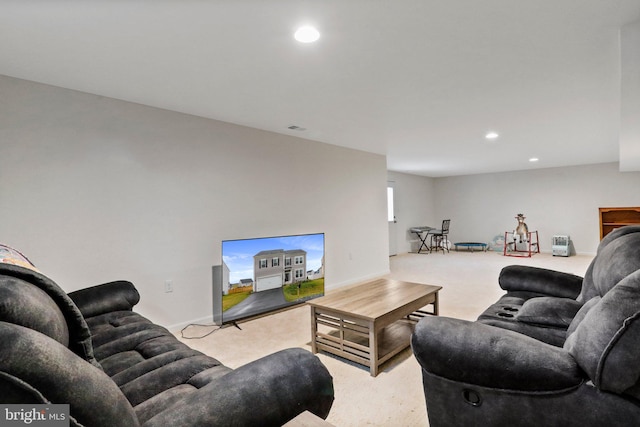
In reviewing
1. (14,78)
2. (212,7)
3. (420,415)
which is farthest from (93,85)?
(420,415)


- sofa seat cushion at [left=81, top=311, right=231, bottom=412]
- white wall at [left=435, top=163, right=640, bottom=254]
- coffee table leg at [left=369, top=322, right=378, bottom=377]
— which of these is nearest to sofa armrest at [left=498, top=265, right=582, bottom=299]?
coffee table leg at [left=369, top=322, right=378, bottom=377]

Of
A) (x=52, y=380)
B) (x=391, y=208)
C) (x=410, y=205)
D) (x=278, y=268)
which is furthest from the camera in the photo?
(x=410, y=205)

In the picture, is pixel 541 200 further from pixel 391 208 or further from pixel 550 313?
pixel 550 313

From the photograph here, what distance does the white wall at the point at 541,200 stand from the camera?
7.47 metres

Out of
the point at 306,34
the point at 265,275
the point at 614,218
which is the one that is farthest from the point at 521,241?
the point at 306,34

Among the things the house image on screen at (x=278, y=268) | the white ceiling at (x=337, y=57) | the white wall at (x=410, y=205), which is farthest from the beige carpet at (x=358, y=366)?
the white wall at (x=410, y=205)

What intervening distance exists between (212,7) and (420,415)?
2.46 meters

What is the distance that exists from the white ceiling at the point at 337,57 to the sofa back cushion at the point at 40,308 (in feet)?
4.61

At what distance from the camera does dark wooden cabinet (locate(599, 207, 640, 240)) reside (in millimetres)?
7281

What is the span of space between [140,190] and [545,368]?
125 inches

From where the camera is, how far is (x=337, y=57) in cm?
215

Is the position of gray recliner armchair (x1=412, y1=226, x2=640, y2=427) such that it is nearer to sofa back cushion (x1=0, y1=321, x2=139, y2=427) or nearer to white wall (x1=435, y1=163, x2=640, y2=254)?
sofa back cushion (x1=0, y1=321, x2=139, y2=427)

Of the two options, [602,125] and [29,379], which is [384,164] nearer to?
[602,125]

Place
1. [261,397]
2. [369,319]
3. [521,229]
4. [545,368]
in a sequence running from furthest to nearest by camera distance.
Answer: [521,229]
[369,319]
[545,368]
[261,397]
